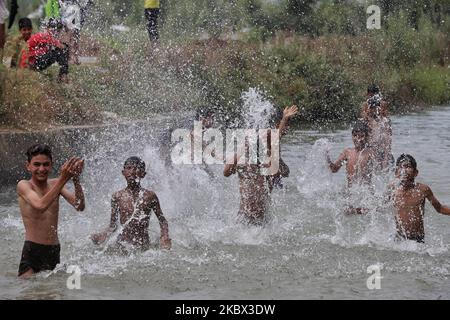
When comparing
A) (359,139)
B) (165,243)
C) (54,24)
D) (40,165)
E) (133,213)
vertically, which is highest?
(54,24)

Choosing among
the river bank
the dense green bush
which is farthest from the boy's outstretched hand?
the dense green bush

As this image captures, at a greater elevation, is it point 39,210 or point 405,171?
point 405,171

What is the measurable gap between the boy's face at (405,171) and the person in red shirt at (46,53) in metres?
6.90

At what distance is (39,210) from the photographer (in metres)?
7.06

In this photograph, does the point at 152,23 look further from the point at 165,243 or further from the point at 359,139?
the point at 165,243

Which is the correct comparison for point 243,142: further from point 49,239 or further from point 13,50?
point 13,50

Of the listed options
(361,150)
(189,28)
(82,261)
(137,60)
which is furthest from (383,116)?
(189,28)

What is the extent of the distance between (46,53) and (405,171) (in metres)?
7.17

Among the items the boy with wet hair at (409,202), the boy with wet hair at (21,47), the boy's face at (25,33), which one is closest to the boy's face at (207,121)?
the boy with wet hair at (409,202)

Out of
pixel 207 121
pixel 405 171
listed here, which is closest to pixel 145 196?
pixel 405 171

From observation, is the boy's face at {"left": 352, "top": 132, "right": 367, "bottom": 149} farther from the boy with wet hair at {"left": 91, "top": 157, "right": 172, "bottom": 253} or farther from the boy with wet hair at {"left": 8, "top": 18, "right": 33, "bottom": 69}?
the boy with wet hair at {"left": 8, "top": 18, "right": 33, "bottom": 69}

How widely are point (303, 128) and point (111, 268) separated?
11529mm

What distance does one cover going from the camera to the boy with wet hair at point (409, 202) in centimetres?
870

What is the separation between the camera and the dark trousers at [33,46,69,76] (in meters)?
14.2
